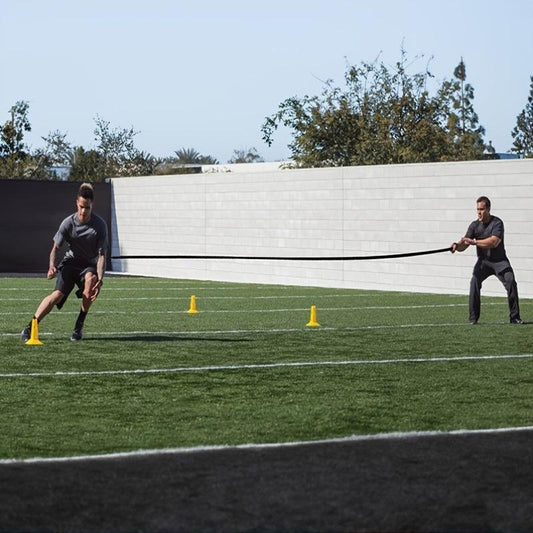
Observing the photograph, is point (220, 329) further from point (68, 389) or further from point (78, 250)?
point (68, 389)

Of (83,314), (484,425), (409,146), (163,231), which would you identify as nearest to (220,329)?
(83,314)

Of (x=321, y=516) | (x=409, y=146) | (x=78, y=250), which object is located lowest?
(x=321, y=516)

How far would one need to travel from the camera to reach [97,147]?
Answer: 66.7m

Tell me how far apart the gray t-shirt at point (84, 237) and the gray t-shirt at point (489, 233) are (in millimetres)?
5649

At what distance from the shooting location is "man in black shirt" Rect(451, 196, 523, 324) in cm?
1803

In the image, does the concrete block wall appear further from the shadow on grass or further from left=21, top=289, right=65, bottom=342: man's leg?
left=21, top=289, right=65, bottom=342: man's leg

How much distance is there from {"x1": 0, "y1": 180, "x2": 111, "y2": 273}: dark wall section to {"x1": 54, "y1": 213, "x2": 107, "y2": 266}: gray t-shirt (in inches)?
869

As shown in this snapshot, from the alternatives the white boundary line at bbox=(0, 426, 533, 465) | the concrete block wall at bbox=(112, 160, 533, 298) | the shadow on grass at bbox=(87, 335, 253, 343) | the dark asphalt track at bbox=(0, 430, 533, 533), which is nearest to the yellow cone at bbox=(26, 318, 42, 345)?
the shadow on grass at bbox=(87, 335, 253, 343)

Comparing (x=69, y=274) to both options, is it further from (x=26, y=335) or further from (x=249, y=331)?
(x=249, y=331)

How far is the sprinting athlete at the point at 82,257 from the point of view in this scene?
15000 millimetres

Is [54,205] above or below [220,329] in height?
above

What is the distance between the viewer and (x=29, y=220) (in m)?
36.9

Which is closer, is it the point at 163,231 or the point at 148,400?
the point at 148,400

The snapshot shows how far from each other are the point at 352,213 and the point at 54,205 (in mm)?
10891
